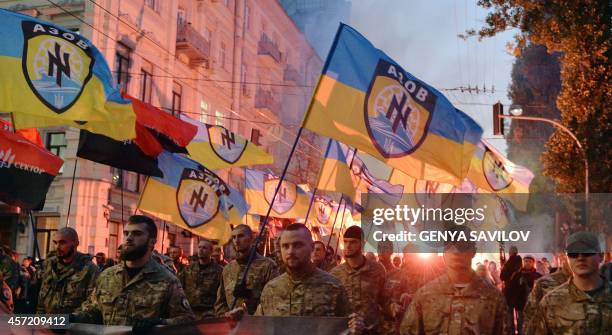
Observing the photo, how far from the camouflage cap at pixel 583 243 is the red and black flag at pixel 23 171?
7.01 metres

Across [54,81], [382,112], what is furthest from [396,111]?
[54,81]

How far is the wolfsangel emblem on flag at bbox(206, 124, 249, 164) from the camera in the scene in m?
15.5

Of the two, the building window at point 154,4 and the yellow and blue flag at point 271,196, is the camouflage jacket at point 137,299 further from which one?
the building window at point 154,4

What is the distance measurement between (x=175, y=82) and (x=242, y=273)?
25.8m

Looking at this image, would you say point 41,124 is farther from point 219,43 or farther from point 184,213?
point 219,43

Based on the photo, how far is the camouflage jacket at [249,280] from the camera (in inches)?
317

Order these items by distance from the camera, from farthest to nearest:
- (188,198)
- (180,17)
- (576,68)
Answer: (180,17) < (576,68) < (188,198)

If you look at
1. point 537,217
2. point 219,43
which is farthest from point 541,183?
point 219,43

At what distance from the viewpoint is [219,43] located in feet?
127

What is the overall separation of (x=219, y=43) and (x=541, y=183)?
1164 inches

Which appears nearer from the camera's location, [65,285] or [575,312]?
[575,312]

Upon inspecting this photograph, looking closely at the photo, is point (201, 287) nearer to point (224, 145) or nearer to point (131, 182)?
point (224, 145)

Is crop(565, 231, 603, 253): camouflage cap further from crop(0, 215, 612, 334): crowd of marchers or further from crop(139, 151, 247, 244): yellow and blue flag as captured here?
crop(139, 151, 247, 244): yellow and blue flag

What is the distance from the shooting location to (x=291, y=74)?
50.0 m
